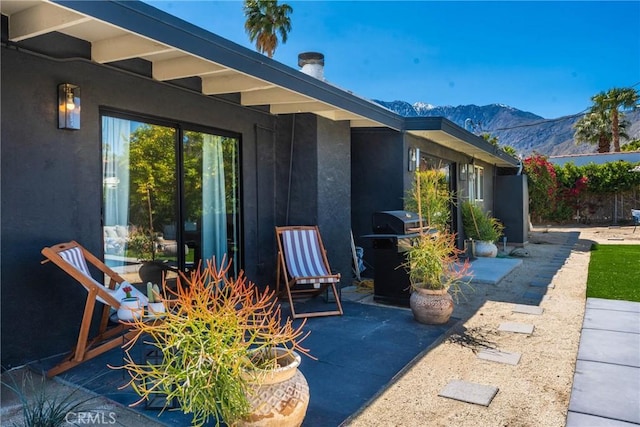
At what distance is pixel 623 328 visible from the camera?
4.56 meters

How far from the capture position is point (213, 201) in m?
5.46

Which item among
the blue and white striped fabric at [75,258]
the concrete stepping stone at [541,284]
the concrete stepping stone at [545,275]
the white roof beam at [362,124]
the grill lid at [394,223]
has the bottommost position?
the concrete stepping stone at [541,284]

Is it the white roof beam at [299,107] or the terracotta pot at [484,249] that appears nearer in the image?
the white roof beam at [299,107]

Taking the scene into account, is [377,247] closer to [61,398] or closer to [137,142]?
[137,142]

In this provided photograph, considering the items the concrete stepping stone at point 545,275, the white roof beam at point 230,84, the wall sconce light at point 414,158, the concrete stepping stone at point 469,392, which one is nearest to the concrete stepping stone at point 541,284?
the concrete stepping stone at point 545,275

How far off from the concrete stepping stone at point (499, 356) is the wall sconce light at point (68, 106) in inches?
163

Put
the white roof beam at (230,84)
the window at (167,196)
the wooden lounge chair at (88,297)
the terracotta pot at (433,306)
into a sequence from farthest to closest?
the terracotta pot at (433,306)
the white roof beam at (230,84)
the window at (167,196)
the wooden lounge chair at (88,297)

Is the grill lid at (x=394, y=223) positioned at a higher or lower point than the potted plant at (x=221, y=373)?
higher

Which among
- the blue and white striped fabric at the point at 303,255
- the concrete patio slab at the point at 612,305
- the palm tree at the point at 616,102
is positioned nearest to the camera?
the concrete patio slab at the point at 612,305

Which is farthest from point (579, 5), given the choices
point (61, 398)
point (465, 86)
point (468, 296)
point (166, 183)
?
point (465, 86)

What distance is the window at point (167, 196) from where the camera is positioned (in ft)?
14.4

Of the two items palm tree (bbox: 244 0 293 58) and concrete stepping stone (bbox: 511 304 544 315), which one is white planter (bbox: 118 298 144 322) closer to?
concrete stepping stone (bbox: 511 304 544 315)

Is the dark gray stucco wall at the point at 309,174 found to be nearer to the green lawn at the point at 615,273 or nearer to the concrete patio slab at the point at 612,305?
the concrete patio slab at the point at 612,305

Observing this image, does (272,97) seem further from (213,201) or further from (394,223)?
(394,223)
